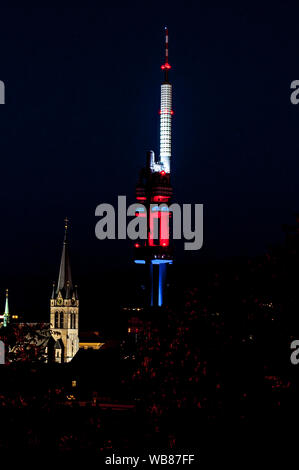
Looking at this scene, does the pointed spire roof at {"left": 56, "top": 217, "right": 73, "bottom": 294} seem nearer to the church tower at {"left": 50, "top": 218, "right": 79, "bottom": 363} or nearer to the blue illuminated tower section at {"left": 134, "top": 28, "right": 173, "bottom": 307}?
the church tower at {"left": 50, "top": 218, "right": 79, "bottom": 363}

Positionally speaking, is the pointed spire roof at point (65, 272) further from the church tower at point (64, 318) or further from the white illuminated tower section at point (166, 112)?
the white illuminated tower section at point (166, 112)

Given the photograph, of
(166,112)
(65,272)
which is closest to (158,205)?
(166,112)

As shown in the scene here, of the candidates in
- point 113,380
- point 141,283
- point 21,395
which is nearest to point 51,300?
point 141,283

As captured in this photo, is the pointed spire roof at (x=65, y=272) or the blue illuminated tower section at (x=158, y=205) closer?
the blue illuminated tower section at (x=158, y=205)

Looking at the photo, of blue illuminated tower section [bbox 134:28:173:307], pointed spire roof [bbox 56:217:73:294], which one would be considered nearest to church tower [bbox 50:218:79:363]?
pointed spire roof [bbox 56:217:73:294]

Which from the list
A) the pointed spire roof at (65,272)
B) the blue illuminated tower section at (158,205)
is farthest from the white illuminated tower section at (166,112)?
the pointed spire roof at (65,272)
